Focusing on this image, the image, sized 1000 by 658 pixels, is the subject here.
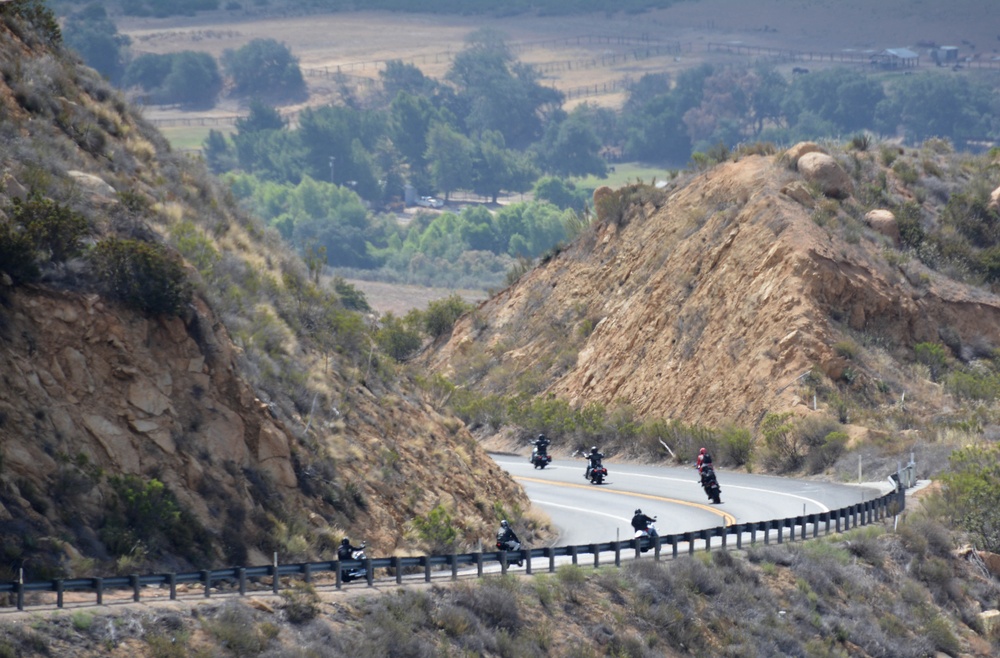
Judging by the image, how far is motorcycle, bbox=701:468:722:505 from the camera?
3603 centimetres

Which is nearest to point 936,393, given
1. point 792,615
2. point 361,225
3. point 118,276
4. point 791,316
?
point 791,316

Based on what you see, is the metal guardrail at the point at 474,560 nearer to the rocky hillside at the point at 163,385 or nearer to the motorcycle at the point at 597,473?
the rocky hillside at the point at 163,385

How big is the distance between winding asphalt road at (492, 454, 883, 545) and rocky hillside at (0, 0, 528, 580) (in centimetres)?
201

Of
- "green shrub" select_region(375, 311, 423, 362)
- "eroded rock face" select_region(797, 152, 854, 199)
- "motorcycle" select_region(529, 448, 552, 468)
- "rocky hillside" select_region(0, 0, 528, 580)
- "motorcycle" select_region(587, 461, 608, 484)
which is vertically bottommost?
"green shrub" select_region(375, 311, 423, 362)

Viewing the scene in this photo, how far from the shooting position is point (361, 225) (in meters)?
188

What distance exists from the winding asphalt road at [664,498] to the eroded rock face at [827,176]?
1405 centimetres

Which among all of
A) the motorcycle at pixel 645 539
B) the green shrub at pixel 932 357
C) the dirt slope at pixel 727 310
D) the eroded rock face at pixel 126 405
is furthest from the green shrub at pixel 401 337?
the eroded rock face at pixel 126 405

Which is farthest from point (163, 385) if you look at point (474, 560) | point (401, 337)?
point (401, 337)

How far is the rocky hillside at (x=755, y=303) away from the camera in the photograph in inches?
1849

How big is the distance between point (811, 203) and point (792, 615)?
1047 inches

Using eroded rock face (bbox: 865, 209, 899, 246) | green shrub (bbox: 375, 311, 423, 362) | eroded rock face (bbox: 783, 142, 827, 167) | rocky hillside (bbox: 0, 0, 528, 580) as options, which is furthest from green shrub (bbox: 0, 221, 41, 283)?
green shrub (bbox: 375, 311, 423, 362)

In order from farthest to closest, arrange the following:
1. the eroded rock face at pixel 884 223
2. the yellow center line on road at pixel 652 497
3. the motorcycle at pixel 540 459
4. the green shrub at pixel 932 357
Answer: the eroded rock face at pixel 884 223, the green shrub at pixel 932 357, the motorcycle at pixel 540 459, the yellow center line on road at pixel 652 497

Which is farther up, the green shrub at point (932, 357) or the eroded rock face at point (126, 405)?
the eroded rock face at point (126, 405)

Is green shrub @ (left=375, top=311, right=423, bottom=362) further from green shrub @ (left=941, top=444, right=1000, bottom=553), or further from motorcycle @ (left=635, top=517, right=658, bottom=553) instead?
motorcycle @ (left=635, top=517, right=658, bottom=553)
